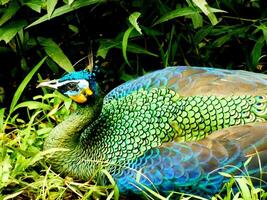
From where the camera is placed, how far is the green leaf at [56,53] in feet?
14.5

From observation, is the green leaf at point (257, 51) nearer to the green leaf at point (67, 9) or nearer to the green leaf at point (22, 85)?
the green leaf at point (67, 9)

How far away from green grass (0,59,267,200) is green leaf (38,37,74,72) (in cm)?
A: 13

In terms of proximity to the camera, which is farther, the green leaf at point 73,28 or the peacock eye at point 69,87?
the green leaf at point 73,28

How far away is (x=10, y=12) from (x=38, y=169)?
0.77 m

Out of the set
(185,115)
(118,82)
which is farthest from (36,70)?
(185,115)

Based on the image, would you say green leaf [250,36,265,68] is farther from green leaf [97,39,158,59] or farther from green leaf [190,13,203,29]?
→ green leaf [97,39,158,59]

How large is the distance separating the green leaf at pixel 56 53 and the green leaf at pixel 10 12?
26 cm

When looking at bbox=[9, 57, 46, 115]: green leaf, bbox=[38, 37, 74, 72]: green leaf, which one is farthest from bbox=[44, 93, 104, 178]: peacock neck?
bbox=[38, 37, 74, 72]: green leaf

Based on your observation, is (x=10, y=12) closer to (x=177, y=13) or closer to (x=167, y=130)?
(x=177, y=13)

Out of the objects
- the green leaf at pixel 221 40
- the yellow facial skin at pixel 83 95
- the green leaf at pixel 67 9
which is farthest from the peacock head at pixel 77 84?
the green leaf at pixel 221 40

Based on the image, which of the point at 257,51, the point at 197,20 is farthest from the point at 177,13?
the point at 257,51

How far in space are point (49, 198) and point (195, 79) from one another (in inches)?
32.8

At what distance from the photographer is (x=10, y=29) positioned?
4.35 m

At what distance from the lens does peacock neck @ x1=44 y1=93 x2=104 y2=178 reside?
402 centimetres
